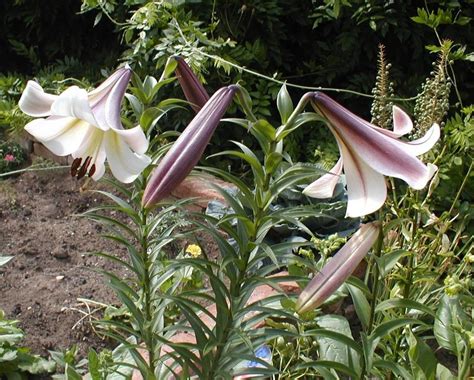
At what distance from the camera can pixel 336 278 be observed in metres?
1.06

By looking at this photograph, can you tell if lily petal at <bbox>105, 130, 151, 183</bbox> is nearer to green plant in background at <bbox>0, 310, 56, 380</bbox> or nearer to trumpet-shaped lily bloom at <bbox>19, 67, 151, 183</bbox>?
trumpet-shaped lily bloom at <bbox>19, 67, 151, 183</bbox>

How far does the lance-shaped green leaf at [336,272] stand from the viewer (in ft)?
3.49

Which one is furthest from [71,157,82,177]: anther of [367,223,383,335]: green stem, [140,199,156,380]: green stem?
[367,223,383,335]: green stem

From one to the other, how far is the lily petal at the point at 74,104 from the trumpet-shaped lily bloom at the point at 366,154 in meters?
0.31

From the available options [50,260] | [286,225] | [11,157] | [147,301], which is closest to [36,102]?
[147,301]

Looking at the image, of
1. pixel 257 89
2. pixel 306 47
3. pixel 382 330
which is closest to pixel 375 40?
pixel 306 47

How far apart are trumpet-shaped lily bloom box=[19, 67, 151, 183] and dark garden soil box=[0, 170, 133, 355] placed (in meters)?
0.79

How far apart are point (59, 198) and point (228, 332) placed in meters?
2.06

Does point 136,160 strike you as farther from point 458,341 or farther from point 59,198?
point 59,198

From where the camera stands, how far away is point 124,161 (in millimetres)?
989

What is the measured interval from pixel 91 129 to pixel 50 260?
1.70m

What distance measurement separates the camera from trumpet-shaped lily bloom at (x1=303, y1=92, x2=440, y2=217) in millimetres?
949

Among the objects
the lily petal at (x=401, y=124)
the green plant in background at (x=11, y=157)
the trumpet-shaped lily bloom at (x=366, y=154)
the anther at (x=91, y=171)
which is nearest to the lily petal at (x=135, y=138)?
the anther at (x=91, y=171)

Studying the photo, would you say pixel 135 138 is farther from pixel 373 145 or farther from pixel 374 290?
pixel 374 290
